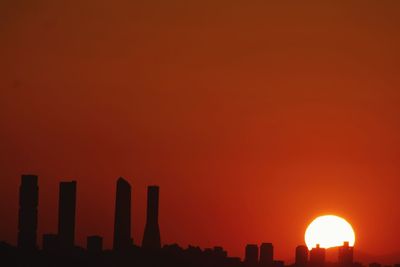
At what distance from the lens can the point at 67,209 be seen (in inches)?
1410

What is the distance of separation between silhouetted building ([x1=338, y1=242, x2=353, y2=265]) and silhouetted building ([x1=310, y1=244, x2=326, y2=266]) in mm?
1206

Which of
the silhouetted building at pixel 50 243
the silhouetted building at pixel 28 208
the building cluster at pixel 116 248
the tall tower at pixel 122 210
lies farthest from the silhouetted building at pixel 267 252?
the silhouetted building at pixel 50 243

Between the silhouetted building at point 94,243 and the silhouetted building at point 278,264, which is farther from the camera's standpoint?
the silhouetted building at point 278,264

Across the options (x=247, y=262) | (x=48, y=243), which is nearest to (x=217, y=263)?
(x=247, y=262)

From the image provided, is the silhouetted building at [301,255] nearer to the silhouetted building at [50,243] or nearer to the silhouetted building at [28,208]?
the silhouetted building at [28,208]

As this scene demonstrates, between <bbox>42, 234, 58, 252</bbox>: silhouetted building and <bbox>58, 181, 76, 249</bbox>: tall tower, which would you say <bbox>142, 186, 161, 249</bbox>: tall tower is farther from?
<bbox>42, 234, 58, 252</bbox>: silhouetted building

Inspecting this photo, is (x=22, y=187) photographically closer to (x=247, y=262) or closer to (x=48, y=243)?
(x=48, y=243)

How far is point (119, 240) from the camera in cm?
3659

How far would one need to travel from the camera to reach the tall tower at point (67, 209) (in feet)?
117

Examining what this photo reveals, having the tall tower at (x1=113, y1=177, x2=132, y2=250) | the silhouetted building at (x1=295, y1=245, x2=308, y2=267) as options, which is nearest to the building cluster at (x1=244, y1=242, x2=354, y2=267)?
the silhouetted building at (x1=295, y1=245, x2=308, y2=267)

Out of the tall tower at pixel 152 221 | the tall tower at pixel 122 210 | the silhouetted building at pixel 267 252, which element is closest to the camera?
the tall tower at pixel 122 210

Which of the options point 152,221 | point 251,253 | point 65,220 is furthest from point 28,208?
point 251,253

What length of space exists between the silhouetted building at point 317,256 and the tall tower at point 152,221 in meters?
4.56

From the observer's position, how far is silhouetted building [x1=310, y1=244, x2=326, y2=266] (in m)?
39.2
